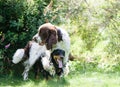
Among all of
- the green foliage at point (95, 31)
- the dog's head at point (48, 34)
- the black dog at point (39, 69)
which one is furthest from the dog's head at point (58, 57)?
the green foliage at point (95, 31)

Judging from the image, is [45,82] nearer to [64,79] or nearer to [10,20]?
[64,79]

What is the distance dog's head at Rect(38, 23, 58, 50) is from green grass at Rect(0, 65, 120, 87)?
790mm

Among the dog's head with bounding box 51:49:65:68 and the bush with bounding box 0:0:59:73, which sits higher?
the bush with bounding box 0:0:59:73

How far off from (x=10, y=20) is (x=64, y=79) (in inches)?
71.9

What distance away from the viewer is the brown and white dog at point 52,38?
805cm

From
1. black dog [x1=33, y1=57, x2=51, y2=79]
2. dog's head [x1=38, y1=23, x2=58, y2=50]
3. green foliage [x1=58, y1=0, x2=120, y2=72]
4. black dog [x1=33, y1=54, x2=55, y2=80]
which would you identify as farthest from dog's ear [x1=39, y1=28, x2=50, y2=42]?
green foliage [x1=58, y1=0, x2=120, y2=72]

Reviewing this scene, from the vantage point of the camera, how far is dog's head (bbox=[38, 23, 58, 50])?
803 cm

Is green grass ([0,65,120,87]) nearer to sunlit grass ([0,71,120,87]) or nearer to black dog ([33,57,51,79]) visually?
sunlit grass ([0,71,120,87])

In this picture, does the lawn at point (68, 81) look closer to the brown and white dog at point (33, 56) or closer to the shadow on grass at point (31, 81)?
the shadow on grass at point (31, 81)

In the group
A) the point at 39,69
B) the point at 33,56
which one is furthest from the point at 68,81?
the point at 33,56

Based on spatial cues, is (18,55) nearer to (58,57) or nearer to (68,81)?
(58,57)

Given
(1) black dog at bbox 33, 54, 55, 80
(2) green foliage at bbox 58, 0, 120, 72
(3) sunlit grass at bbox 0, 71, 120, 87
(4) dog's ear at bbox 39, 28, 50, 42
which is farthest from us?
(2) green foliage at bbox 58, 0, 120, 72

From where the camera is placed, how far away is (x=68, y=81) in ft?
27.3

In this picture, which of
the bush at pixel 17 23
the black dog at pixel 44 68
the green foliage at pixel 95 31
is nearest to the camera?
Result: the black dog at pixel 44 68
